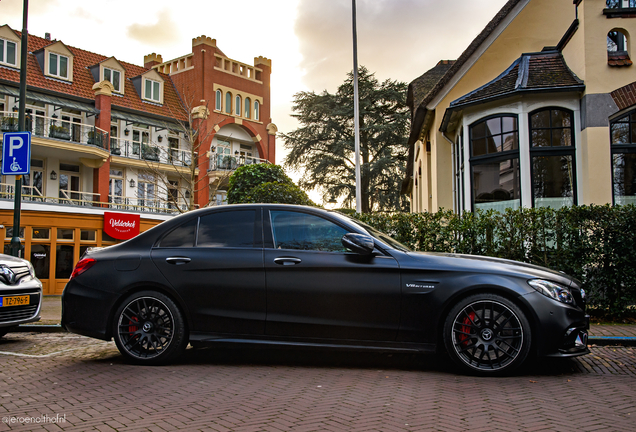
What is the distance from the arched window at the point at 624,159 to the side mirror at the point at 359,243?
921cm

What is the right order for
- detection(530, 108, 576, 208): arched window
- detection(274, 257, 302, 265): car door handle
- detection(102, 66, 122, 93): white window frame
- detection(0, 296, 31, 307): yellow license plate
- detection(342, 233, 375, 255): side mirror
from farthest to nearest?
detection(102, 66, 122, 93): white window frame, detection(530, 108, 576, 208): arched window, detection(0, 296, 31, 307): yellow license plate, detection(274, 257, 302, 265): car door handle, detection(342, 233, 375, 255): side mirror

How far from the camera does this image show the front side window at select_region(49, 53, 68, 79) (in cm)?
2922

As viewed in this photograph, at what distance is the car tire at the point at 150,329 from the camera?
5562mm

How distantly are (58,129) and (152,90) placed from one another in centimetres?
850

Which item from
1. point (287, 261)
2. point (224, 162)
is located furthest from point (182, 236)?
point (224, 162)

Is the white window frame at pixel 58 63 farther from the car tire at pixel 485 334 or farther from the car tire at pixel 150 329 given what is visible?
the car tire at pixel 485 334

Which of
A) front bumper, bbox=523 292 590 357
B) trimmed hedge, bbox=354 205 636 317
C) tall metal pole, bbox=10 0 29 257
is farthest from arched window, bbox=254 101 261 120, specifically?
front bumper, bbox=523 292 590 357

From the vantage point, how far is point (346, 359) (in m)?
6.04

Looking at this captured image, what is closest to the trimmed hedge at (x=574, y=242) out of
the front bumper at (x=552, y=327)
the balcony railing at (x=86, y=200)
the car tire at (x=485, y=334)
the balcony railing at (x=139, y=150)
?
the front bumper at (x=552, y=327)

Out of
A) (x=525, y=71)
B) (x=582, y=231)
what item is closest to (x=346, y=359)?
(x=582, y=231)

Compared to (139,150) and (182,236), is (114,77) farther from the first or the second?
(182,236)

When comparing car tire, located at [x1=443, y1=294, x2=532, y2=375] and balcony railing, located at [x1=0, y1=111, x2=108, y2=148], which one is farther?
balcony railing, located at [x1=0, y1=111, x2=108, y2=148]

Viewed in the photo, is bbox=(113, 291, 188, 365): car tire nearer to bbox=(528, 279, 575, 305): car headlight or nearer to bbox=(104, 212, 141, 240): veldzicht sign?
bbox=(528, 279, 575, 305): car headlight

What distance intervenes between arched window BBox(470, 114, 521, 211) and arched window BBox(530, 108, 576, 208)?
397mm
